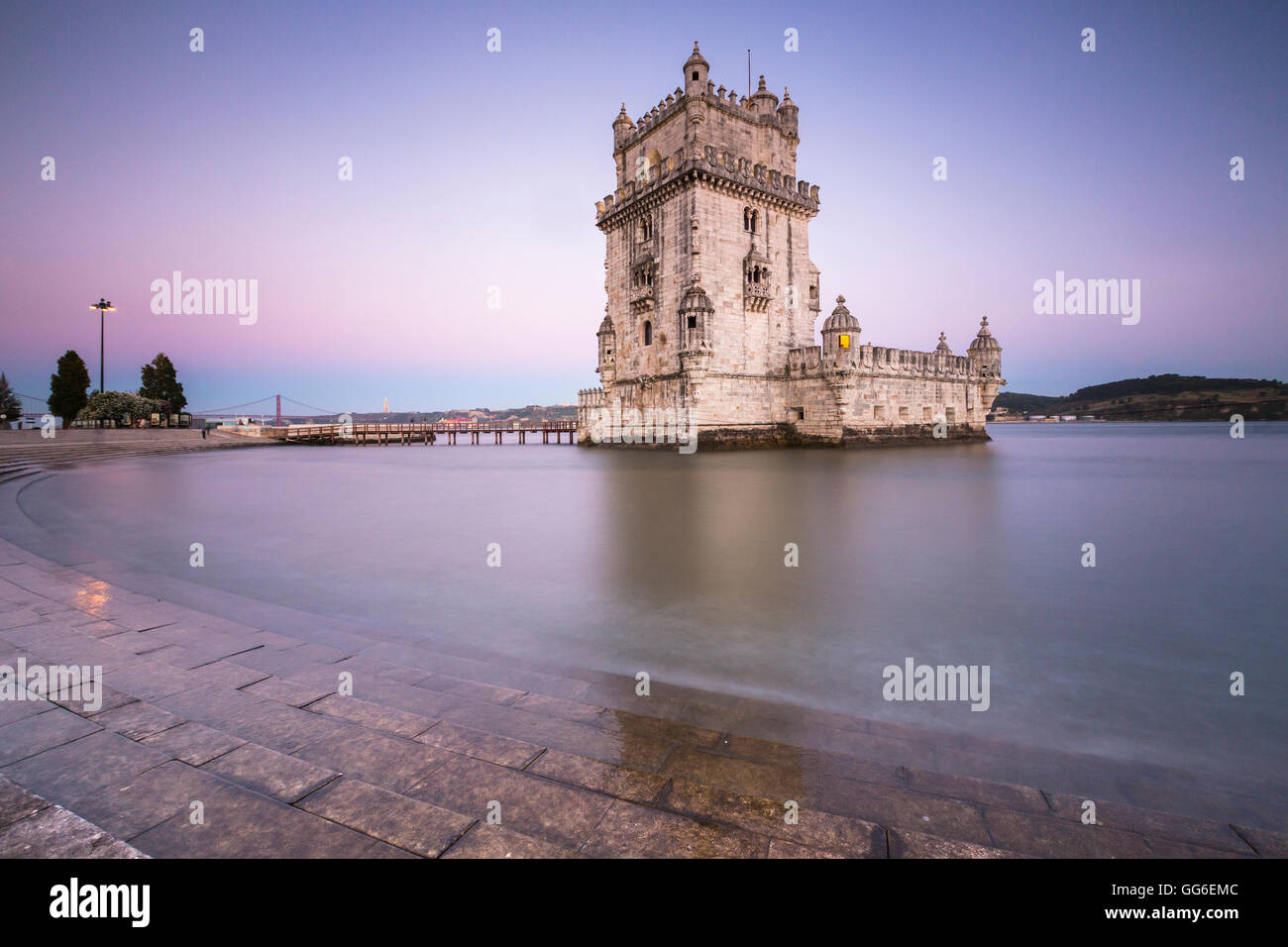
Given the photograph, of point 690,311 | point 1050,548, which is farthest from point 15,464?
point 1050,548

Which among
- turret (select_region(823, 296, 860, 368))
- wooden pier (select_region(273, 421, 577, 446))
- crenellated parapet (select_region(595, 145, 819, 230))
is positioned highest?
crenellated parapet (select_region(595, 145, 819, 230))

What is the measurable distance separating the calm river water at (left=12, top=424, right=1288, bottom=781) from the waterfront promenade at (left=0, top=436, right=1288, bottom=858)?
0.58 metres

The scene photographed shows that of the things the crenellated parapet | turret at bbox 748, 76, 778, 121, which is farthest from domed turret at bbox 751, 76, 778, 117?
the crenellated parapet

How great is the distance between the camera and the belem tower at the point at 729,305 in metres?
27.2

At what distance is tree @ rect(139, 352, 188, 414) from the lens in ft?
168

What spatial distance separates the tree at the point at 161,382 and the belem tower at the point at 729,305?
46047 millimetres

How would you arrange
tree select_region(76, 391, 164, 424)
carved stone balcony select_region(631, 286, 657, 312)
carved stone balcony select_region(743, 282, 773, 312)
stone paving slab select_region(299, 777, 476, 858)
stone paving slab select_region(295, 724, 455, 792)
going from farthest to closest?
tree select_region(76, 391, 164, 424) → carved stone balcony select_region(631, 286, 657, 312) → carved stone balcony select_region(743, 282, 773, 312) → stone paving slab select_region(295, 724, 455, 792) → stone paving slab select_region(299, 777, 476, 858)

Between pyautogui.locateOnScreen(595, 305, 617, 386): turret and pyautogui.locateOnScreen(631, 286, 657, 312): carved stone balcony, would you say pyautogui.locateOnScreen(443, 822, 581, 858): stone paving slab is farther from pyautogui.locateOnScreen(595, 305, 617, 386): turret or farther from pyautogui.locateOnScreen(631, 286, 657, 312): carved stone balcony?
pyautogui.locateOnScreen(595, 305, 617, 386): turret

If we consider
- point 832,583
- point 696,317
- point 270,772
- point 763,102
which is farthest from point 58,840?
point 763,102

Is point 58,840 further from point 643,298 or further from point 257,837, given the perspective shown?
point 643,298

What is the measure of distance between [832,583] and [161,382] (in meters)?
66.7

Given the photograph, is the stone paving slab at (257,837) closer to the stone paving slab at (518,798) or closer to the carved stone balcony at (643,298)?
the stone paving slab at (518,798)

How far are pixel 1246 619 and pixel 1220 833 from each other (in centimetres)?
431

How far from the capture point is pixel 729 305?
28.1 meters
